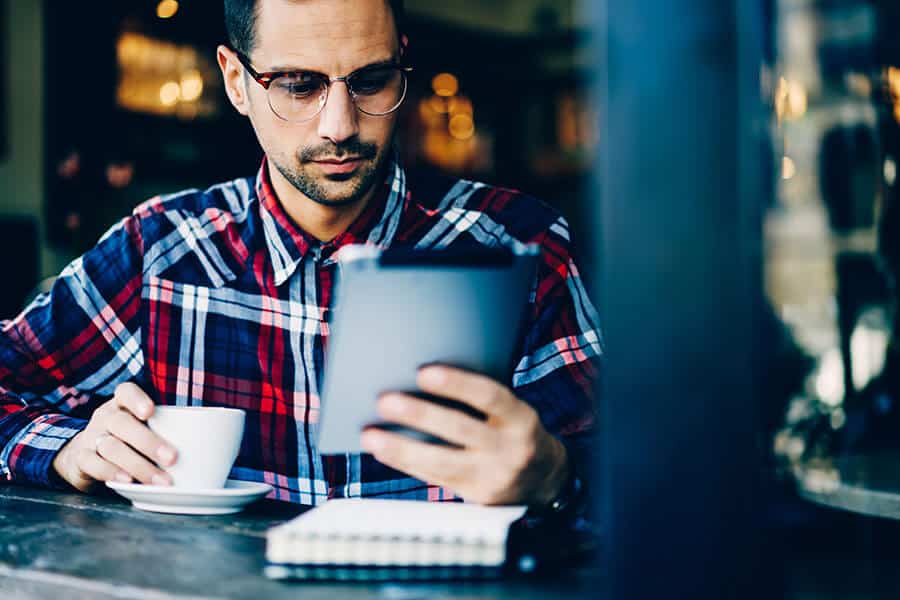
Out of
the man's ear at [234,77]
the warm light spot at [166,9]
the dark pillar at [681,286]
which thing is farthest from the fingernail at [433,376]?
the warm light spot at [166,9]

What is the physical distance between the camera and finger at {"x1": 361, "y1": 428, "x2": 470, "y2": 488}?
0.93 meters

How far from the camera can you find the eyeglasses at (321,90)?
1.46 metres

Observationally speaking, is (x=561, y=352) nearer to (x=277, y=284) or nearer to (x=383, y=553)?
(x=277, y=284)

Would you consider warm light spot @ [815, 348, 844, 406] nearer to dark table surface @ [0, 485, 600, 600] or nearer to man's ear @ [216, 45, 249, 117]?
man's ear @ [216, 45, 249, 117]

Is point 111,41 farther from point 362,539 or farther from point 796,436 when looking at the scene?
point 362,539

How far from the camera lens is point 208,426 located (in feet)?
3.73

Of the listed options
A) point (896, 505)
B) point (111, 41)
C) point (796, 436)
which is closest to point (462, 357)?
point (896, 505)

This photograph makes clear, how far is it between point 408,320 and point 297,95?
67 centimetres

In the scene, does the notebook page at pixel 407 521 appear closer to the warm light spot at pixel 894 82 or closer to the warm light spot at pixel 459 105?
the warm light spot at pixel 894 82

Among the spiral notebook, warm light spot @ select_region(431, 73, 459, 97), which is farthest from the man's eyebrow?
warm light spot @ select_region(431, 73, 459, 97)

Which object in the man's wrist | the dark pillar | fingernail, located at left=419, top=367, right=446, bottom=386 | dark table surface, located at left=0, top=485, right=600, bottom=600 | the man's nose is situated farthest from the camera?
the man's nose

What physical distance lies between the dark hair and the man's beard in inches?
7.7

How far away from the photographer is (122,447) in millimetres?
1201

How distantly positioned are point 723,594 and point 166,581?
44 cm
